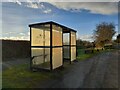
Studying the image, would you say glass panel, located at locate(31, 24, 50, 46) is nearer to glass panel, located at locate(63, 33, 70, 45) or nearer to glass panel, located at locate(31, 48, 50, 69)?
glass panel, located at locate(31, 48, 50, 69)

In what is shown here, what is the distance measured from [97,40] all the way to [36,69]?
124ft

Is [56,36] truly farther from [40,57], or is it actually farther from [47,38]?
[40,57]

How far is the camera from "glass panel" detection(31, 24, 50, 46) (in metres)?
13.0

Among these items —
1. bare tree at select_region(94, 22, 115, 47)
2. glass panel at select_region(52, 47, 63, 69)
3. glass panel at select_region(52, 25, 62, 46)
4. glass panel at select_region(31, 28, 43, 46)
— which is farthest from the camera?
bare tree at select_region(94, 22, 115, 47)

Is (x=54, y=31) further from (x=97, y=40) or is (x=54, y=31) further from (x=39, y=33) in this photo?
(x=97, y=40)

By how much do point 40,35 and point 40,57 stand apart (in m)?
1.58

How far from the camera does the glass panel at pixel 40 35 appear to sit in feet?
42.6

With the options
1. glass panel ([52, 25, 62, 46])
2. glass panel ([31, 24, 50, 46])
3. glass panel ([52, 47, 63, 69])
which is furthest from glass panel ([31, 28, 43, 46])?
glass panel ([52, 47, 63, 69])

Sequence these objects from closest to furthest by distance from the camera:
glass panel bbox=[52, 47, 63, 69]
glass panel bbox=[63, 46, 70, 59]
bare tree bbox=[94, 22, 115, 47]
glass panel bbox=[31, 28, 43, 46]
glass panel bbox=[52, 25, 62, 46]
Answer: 1. glass panel bbox=[52, 47, 63, 69]
2. glass panel bbox=[52, 25, 62, 46]
3. glass panel bbox=[31, 28, 43, 46]
4. glass panel bbox=[63, 46, 70, 59]
5. bare tree bbox=[94, 22, 115, 47]

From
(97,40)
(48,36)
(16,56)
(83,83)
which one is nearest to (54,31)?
(48,36)

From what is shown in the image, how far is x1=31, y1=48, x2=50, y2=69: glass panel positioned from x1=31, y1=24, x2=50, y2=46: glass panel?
42 cm

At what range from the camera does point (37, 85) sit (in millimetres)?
8453

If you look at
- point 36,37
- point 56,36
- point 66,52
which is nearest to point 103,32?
point 66,52

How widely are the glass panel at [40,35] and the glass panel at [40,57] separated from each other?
42 centimetres
